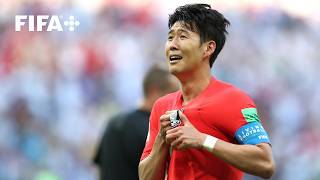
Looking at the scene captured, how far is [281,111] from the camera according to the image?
6.58m

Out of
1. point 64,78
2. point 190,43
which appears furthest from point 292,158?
point 190,43

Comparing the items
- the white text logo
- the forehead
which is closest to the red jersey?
the forehead

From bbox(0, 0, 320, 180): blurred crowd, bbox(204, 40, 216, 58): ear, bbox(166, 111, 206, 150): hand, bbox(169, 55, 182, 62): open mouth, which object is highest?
bbox(204, 40, 216, 58): ear

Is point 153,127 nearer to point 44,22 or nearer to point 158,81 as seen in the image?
point 158,81

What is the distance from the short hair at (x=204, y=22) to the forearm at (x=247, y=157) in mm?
388

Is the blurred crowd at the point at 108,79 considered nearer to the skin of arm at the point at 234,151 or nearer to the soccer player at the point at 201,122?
the soccer player at the point at 201,122

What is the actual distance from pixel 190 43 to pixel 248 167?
0.46 m

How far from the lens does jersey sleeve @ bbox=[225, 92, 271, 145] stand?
2086mm

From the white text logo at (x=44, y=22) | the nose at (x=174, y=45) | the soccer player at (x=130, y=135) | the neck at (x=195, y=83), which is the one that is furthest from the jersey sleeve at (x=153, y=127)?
the white text logo at (x=44, y=22)

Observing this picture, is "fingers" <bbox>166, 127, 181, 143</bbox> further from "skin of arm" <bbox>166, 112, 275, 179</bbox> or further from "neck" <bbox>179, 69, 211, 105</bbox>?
"neck" <bbox>179, 69, 211, 105</bbox>

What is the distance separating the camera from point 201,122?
2148 millimetres

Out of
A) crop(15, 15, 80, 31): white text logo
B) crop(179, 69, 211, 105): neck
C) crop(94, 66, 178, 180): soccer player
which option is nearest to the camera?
crop(179, 69, 211, 105): neck

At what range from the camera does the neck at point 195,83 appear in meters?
2.27

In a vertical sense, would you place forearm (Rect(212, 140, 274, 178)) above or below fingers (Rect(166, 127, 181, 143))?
below
